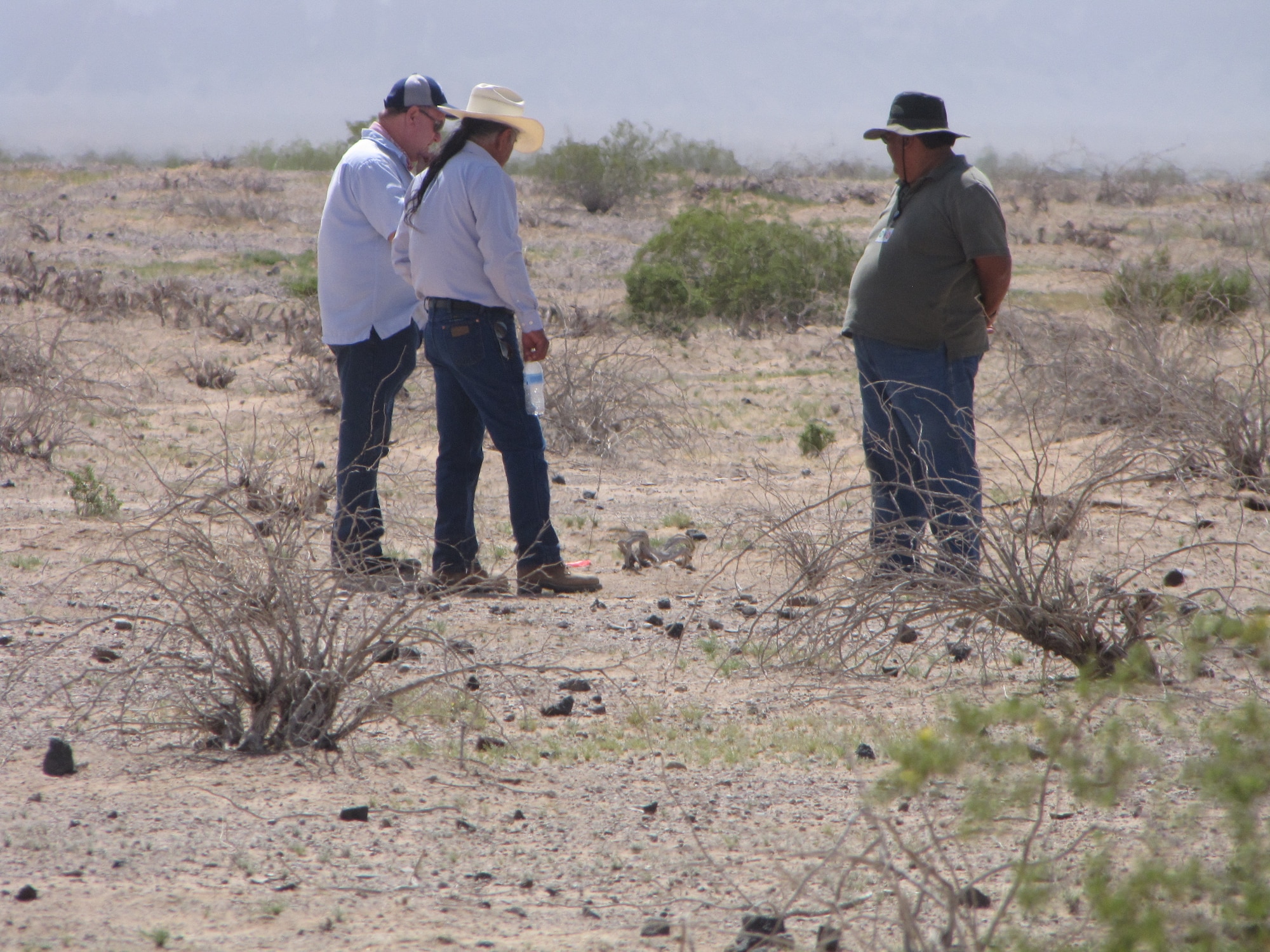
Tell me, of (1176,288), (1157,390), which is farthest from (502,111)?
(1176,288)

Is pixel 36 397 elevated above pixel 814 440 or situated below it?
above

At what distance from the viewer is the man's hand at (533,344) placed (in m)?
4.52

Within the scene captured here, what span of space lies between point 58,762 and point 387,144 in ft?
8.70

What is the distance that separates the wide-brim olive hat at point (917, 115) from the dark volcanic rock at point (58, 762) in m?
3.16

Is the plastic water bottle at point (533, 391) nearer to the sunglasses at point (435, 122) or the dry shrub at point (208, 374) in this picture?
the sunglasses at point (435, 122)

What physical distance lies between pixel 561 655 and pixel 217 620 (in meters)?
1.24

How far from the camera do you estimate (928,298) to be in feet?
14.7

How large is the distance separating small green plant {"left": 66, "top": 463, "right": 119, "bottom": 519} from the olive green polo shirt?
11.4 feet

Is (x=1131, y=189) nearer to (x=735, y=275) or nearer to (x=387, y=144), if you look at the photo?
(x=735, y=275)

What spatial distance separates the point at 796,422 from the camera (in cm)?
927

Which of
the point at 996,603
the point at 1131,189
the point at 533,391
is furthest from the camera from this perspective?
the point at 1131,189

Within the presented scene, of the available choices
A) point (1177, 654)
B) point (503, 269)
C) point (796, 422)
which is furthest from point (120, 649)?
point (796, 422)

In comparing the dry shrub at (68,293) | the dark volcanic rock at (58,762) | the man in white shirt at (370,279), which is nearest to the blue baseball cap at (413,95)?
the man in white shirt at (370,279)

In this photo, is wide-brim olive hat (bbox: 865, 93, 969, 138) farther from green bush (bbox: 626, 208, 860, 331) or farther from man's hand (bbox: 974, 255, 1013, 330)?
green bush (bbox: 626, 208, 860, 331)
